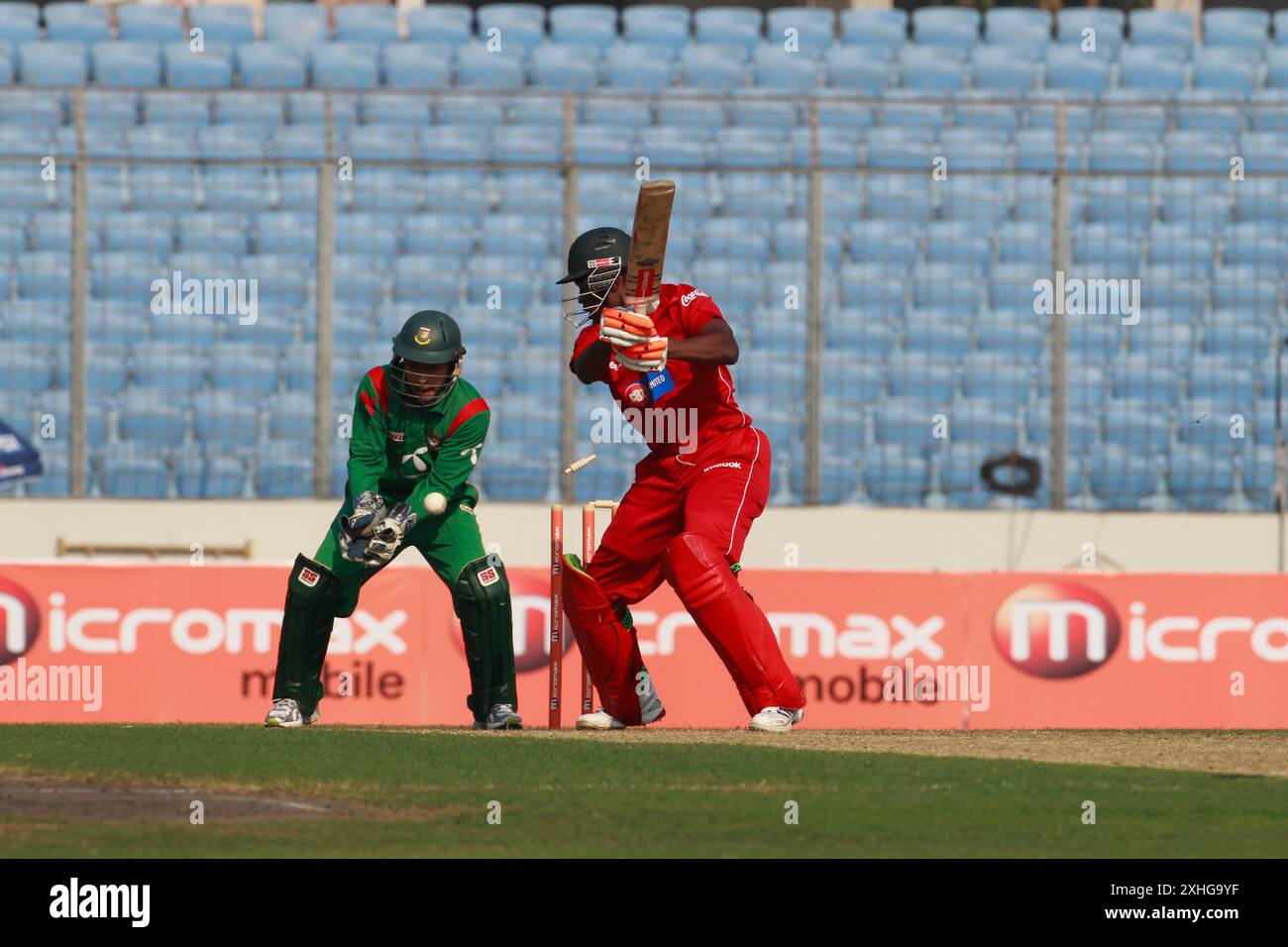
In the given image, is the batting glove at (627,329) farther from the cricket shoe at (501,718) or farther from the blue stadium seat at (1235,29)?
the blue stadium seat at (1235,29)

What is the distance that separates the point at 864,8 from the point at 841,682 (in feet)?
34.6

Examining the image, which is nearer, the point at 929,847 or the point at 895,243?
the point at 929,847

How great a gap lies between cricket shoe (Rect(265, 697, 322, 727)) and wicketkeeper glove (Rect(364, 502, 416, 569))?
819 millimetres

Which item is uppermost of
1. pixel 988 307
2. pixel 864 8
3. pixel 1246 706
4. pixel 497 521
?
pixel 864 8

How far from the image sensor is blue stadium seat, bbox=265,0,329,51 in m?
21.1

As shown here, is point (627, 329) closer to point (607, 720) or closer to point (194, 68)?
point (607, 720)

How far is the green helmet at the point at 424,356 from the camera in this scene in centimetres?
981

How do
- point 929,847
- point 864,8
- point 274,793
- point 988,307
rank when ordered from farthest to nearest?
point 864,8 < point 988,307 < point 274,793 < point 929,847

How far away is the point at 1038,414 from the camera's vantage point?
58.5 ft

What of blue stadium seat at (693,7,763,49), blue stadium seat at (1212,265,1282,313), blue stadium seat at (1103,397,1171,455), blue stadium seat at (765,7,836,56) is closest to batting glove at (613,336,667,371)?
blue stadium seat at (1103,397,1171,455)

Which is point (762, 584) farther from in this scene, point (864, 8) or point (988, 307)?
point (864, 8)

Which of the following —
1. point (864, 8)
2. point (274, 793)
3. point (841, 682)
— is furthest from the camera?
point (864, 8)

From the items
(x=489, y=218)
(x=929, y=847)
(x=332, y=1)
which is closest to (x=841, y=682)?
(x=489, y=218)

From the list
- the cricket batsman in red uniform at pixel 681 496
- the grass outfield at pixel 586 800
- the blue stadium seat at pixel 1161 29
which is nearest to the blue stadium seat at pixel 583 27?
the blue stadium seat at pixel 1161 29
